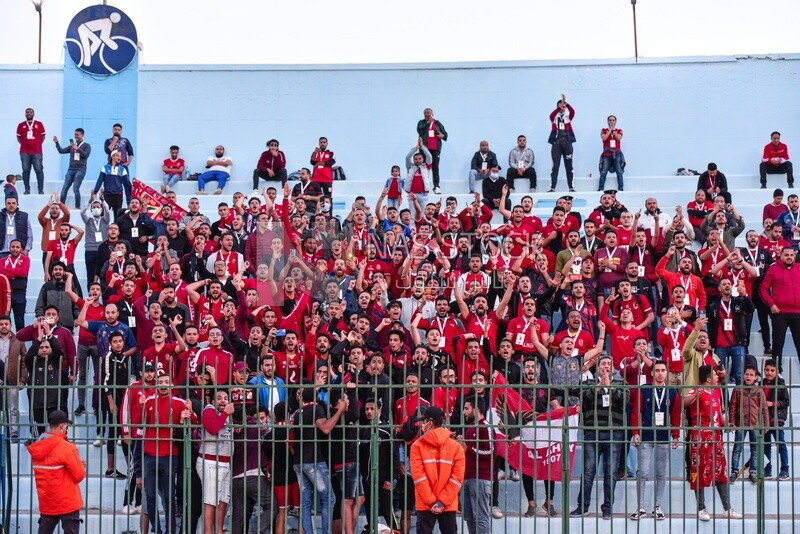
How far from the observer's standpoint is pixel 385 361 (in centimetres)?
1568

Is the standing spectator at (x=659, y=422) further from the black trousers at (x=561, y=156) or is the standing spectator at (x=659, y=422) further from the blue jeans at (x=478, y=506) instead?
the black trousers at (x=561, y=156)

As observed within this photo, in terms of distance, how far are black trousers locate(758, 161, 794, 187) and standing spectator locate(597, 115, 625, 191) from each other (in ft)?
8.75

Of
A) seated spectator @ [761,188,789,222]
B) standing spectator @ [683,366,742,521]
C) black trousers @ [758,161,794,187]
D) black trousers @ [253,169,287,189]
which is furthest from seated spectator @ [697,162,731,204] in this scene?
standing spectator @ [683,366,742,521]

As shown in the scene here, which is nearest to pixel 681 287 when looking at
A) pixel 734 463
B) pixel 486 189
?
pixel 734 463

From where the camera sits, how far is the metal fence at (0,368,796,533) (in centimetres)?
1236

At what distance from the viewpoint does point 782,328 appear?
17.8m

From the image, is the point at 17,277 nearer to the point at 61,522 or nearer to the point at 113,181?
the point at 113,181

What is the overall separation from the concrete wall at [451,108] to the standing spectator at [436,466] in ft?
51.8

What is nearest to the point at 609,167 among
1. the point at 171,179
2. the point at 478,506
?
the point at 171,179

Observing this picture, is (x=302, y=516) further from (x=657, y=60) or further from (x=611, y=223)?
(x=657, y=60)

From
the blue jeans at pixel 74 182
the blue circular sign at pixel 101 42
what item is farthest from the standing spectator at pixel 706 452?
the blue circular sign at pixel 101 42

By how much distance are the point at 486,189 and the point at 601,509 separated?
10418mm

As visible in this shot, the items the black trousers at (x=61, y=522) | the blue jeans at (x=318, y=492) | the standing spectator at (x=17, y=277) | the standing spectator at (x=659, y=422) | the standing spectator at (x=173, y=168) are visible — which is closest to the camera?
the black trousers at (x=61, y=522)

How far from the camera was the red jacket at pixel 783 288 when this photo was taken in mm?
17734
